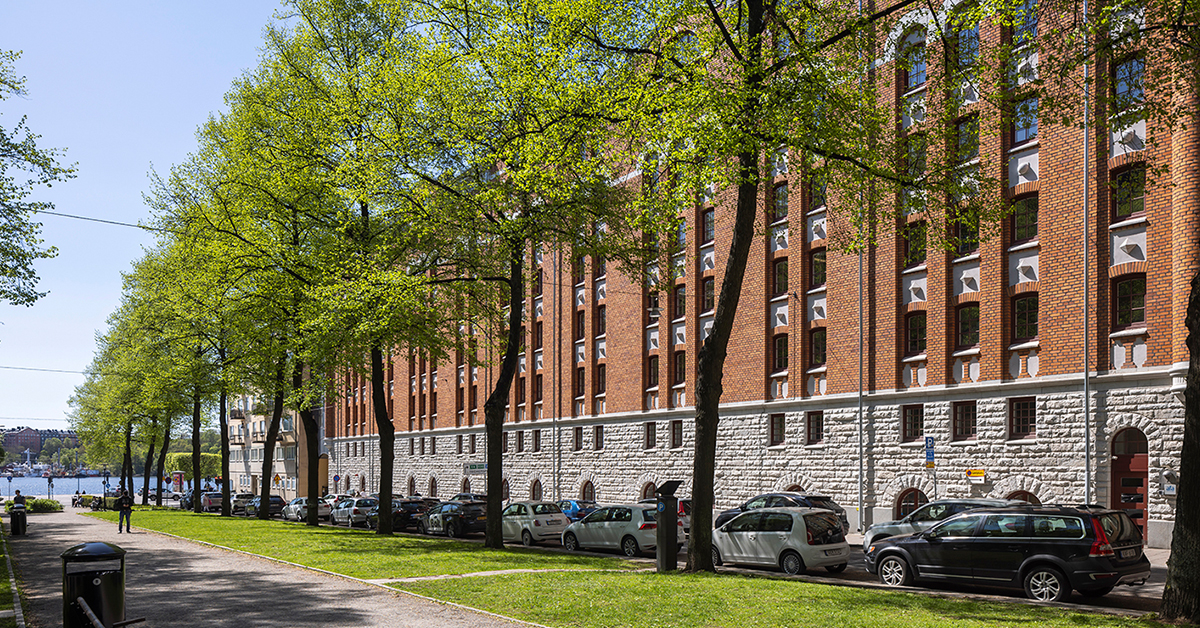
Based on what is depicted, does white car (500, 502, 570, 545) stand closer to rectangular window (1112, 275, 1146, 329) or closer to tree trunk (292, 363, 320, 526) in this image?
tree trunk (292, 363, 320, 526)

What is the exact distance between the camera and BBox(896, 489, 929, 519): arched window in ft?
99.1

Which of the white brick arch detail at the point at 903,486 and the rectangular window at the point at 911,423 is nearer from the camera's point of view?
the white brick arch detail at the point at 903,486

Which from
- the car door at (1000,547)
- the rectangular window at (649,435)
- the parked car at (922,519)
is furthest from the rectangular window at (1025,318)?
the rectangular window at (649,435)

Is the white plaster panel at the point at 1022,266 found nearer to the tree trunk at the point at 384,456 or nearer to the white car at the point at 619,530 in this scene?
the white car at the point at 619,530

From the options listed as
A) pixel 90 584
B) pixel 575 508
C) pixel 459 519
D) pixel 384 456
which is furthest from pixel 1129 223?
pixel 90 584

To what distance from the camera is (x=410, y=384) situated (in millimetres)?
64938

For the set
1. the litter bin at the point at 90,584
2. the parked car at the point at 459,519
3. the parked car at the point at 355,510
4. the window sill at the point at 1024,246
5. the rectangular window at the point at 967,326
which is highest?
the window sill at the point at 1024,246

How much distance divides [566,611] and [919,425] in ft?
66.9

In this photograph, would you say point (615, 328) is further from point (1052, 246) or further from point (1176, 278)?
point (1176, 278)

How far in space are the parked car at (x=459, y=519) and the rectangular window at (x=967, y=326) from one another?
51.3 feet

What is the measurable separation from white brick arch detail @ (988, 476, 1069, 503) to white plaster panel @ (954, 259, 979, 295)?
539cm

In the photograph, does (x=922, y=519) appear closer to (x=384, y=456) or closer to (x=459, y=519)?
(x=384, y=456)

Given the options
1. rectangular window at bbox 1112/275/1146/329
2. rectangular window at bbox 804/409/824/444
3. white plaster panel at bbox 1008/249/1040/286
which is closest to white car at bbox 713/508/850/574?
rectangular window at bbox 1112/275/1146/329

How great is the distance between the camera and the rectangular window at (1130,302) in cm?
2470
